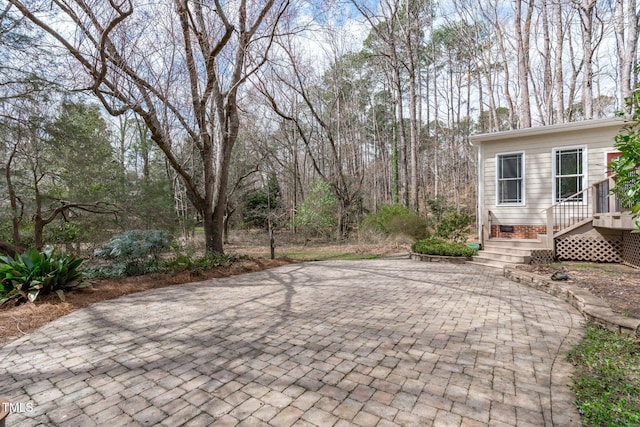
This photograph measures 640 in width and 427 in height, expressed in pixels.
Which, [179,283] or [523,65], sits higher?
[523,65]

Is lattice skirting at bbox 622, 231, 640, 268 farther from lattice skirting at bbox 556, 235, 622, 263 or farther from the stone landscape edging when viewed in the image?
the stone landscape edging

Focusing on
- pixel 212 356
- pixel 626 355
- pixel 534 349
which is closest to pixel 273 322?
pixel 212 356

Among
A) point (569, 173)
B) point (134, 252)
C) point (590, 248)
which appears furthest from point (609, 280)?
point (134, 252)

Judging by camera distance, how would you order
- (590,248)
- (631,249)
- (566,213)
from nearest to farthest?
(631,249) < (590,248) < (566,213)

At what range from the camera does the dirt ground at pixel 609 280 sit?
4180 millimetres

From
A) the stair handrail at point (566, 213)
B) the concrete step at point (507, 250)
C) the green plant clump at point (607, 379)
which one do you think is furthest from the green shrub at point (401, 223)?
the green plant clump at point (607, 379)

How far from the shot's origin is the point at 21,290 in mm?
4617

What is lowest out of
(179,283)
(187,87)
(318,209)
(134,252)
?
(179,283)

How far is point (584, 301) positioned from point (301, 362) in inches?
155

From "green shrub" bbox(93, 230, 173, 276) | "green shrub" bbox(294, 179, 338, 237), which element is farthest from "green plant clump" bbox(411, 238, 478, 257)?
"green shrub" bbox(93, 230, 173, 276)

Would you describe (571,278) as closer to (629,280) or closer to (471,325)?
(629,280)

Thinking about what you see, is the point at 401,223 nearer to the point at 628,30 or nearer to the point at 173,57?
the point at 173,57

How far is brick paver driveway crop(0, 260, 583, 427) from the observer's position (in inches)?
81.0

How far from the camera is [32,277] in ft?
15.5
